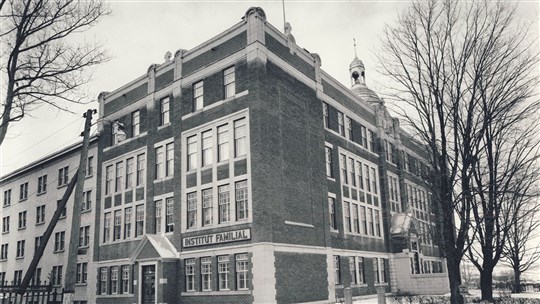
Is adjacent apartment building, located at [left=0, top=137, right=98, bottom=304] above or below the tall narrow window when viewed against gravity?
above

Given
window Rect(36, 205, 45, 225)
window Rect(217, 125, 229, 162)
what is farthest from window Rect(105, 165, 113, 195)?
Answer: window Rect(217, 125, 229, 162)

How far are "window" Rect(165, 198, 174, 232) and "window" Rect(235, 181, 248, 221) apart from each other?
19.0ft

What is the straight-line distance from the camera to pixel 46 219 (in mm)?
41281

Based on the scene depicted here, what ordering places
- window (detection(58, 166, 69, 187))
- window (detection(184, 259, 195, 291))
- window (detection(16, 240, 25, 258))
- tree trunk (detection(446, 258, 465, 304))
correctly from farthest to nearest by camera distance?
1. window (detection(16, 240, 25, 258))
2. window (detection(58, 166, 69, 187))
3. window (detection(184, 259, 195, 291))
4. tree trunk (detection(446, 258, 465, 304))

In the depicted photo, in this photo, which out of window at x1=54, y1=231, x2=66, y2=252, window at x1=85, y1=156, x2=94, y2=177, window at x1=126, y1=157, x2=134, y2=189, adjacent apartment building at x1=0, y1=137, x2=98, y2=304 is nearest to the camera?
window at x1=126, y1=157, x2=134, y2=189

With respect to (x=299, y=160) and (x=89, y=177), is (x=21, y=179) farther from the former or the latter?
(x=299, y=160)

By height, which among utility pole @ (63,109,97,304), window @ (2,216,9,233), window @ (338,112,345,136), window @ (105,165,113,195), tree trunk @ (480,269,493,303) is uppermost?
window @ (338,112,345,136)

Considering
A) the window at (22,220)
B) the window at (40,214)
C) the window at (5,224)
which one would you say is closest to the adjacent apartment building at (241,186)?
the window at (40,214)

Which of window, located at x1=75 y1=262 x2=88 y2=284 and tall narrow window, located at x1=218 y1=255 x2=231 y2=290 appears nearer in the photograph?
tall narrow window, located at x1=218 y1=255 x2=231 y2=290

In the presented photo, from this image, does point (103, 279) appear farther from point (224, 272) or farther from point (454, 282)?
point (454, 282)

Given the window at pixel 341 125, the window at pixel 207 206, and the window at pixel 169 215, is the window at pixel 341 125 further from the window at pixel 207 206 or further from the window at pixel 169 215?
the window at pixel 169 215

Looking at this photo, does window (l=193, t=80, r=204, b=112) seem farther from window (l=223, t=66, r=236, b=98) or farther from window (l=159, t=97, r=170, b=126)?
window (l=159, t=97, r=170, b=126)

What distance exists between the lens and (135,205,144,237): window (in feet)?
105

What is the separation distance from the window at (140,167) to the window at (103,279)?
6.94m
